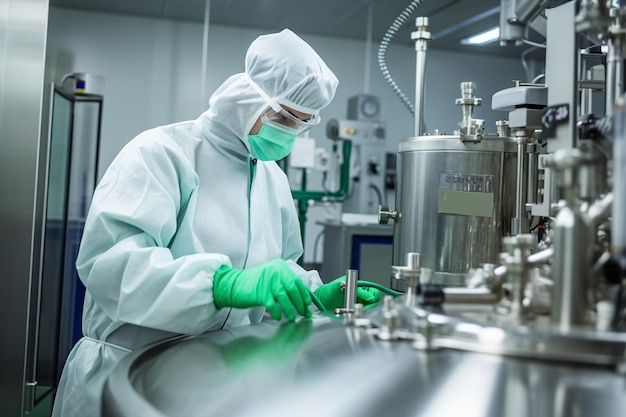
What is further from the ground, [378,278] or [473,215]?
[473,215]

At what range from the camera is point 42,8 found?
7.05 feet

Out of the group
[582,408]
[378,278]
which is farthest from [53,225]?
[582,408]

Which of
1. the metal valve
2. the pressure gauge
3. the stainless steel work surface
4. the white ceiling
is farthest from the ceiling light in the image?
the stainless steel work surface

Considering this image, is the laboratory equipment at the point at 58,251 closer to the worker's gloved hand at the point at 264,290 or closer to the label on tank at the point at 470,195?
the worker's gloved hand at the point at 264,290

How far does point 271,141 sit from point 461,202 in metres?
0.43

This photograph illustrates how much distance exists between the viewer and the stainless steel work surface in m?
0.62

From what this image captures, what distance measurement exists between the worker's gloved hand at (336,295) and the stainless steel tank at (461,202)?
146mm

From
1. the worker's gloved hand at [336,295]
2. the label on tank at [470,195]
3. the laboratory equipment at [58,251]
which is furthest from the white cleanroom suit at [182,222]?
the laboratory equipment at [58,251]

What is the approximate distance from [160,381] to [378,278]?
2631mm

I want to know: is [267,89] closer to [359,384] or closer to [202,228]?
[202,228]

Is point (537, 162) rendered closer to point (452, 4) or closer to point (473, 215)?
point (473, 215)

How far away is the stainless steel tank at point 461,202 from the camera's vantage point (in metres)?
1.27

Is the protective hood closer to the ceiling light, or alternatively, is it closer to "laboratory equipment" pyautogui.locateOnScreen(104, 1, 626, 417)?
"laboratory equipment" pyautogui.locateOnScreen(104, 1, 626, 417)

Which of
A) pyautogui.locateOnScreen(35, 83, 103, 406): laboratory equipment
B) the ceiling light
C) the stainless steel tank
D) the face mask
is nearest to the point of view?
the stainless steel tank
